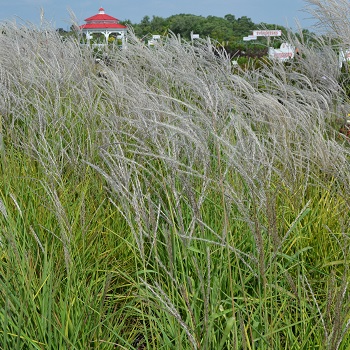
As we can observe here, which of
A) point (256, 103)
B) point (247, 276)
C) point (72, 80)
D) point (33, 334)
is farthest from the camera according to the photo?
point (72, 80)

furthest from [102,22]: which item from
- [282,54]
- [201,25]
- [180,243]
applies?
[180,243]

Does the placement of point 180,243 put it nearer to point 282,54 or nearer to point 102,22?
point 282,54

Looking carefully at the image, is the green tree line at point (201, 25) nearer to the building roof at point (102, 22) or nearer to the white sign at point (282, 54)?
the building roof at point (102, 22)

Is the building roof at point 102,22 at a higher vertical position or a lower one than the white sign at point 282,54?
higher

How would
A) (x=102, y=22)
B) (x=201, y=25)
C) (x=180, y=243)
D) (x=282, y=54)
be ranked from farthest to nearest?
(x=102, y=22)
(x=201, y=25)
(x=282, y=54)
(x=180, y=243)

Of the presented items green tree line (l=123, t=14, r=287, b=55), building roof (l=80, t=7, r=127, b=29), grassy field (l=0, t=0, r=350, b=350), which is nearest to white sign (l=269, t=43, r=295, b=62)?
grassy field (l=0, t=0, r=350, b=350)

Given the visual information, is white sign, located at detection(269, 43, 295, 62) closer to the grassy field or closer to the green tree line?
the grassy field

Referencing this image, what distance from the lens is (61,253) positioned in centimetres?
230

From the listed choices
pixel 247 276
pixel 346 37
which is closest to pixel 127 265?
pixel 247 276

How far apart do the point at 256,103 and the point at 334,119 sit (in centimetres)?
138

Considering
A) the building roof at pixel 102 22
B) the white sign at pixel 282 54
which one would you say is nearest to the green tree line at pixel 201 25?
the building roof at pixel 102 22

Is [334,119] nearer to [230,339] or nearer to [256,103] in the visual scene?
[256,103]

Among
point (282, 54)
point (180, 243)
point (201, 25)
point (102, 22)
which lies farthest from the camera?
point (102, 22)

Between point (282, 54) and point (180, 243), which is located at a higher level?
point (282, 54)
